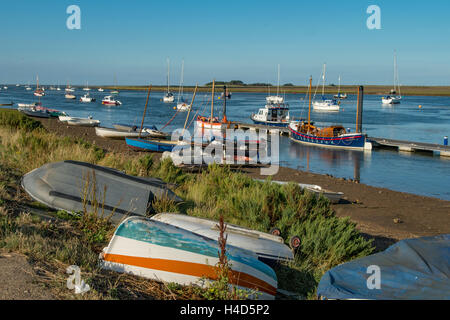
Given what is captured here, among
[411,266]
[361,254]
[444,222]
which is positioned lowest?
[444,222]

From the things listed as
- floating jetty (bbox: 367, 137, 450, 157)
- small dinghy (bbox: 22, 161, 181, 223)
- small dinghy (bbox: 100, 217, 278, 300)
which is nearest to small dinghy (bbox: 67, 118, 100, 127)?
floating jetty (bbox: 367, 137, 450, 157)

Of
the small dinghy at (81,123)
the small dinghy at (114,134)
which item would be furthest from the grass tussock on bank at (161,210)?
the small dinghy at (81,123)

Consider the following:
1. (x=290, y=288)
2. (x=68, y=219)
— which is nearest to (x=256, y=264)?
(x=290, y=288)

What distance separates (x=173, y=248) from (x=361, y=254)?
377 centimetres

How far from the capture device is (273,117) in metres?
53.2

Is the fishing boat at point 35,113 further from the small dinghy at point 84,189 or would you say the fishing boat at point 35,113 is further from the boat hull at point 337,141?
the small dinghy at point 84,189

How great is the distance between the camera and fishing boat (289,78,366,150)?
122 ft

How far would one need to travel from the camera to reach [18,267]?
4.25 m

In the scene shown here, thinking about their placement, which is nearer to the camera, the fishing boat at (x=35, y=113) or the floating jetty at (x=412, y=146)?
the floating jetty at (x=412, y=146)

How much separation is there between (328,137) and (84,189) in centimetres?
3328

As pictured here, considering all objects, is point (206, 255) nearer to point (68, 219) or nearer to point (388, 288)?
point (388, 288)

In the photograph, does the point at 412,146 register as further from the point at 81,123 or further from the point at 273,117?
the point at 81,123

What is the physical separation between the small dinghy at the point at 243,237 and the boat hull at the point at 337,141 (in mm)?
31883

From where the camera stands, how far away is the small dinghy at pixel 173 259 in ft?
15.7
